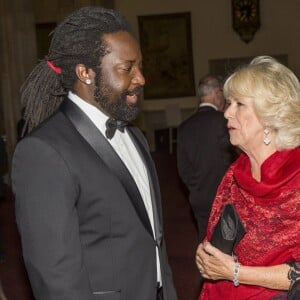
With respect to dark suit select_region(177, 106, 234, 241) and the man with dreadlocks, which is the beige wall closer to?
dark suit select_region(177, 106, 234, 241)

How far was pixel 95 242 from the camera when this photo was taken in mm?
2330

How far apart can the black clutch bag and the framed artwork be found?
52.4 feet

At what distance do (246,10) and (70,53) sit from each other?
16.3m

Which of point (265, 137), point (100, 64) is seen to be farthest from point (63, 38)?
point (265, 137)

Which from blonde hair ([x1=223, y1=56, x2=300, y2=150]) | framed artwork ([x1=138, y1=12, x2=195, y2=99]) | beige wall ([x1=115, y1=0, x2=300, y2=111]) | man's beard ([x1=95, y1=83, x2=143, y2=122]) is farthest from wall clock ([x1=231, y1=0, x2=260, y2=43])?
man's beard ([x1=95, y1=83, x2=143, y2=122])

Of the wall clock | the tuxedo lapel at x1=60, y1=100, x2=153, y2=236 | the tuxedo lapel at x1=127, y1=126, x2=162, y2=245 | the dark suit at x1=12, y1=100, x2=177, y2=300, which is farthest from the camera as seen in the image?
the wall clock

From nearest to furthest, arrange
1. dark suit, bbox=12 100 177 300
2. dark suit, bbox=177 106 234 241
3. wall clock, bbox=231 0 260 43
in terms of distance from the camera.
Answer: dark suit, bbox=12 100 177 300 → dark suit, bbox=177 106 234 241 → wall clock, bbox=231 0 260 43

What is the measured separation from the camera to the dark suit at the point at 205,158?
5688mm

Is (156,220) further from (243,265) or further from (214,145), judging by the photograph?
(214,145)

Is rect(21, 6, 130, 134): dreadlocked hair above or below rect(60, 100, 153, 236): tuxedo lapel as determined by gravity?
above

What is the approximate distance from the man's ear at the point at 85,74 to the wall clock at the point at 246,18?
16.3 meters

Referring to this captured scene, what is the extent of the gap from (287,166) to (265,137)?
6.5 inches

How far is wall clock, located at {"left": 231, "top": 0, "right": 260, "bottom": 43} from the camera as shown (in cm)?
1803

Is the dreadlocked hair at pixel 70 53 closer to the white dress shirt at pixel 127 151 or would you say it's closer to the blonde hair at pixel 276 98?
the white dress shirt at pixel 127 151
